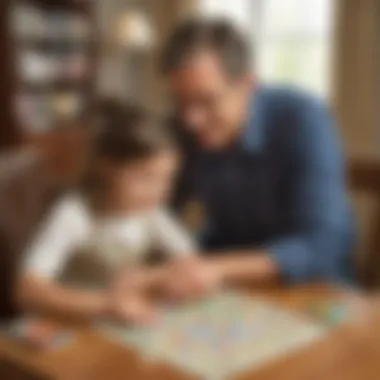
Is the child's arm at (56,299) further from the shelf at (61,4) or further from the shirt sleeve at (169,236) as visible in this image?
the shelf at (61,4)

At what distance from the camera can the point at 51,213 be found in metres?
1.09

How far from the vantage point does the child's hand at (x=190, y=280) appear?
41.4 inches

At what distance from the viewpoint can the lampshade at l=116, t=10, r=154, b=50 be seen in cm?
127

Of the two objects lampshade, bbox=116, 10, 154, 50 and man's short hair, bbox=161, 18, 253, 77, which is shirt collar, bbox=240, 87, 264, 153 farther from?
lampshade, bbox=116, 10, 154, 50

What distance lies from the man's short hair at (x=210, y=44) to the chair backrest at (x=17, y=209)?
27cm

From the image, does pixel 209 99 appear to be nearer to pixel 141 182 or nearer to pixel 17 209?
pixel 141 182

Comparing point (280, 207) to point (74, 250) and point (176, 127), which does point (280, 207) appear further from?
point (74, 250)

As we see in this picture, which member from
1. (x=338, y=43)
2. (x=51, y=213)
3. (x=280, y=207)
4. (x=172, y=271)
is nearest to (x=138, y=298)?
(x=172, y=271)

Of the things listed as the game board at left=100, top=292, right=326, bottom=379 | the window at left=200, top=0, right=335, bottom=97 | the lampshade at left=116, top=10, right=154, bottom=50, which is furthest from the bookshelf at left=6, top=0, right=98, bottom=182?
the game board at left=100, top=292, right=326, bottom=379

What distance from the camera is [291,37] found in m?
1.42

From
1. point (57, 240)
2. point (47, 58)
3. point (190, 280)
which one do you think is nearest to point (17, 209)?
point (57, 240)

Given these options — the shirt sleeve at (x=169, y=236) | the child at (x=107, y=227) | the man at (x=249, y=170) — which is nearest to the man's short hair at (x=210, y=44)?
the man at (x=249, y=170)

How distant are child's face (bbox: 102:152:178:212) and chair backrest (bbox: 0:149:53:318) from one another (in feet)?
0.67

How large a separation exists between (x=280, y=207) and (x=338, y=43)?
35cm
